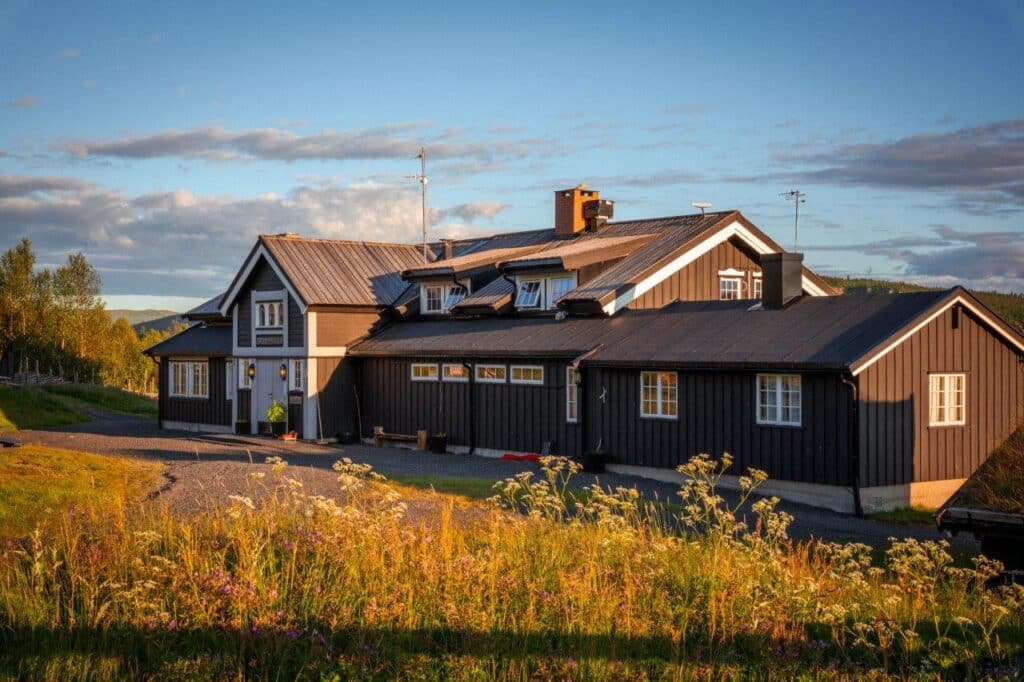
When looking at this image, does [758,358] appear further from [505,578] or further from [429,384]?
[505,578]

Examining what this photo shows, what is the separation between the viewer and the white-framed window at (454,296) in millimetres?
34219

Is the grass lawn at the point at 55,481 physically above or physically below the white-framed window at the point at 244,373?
below

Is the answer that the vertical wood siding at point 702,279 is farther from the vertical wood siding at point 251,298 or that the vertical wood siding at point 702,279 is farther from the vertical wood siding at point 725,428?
the vertical wood siding at point 251,298

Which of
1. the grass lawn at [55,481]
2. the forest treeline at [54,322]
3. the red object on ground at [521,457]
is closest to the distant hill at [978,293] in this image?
the red object on ground at [521,457]

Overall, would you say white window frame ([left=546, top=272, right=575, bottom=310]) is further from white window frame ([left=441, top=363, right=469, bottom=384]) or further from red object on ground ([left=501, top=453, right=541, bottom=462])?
red object on ground ([left=501, top=453, right=541, bottom=462])

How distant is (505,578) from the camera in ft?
31.0

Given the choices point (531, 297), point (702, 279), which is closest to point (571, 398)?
point (531, 297)

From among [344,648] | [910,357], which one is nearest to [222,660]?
[344,648]

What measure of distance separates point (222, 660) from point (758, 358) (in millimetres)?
15836

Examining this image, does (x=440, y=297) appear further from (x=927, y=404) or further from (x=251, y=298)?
(x=927, y=404)

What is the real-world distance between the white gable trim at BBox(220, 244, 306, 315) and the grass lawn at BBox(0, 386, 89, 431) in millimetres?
8094

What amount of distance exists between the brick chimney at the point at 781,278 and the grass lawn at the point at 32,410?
82.0ft

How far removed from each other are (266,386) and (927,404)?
67.7ft

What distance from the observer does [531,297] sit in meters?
31.9
